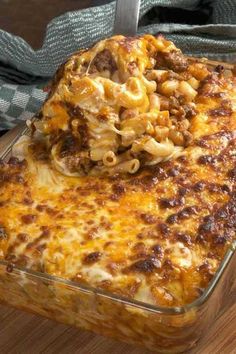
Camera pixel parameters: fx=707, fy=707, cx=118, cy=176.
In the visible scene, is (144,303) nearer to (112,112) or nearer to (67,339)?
(67,339)

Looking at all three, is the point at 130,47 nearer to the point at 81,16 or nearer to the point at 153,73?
the point at 153,73

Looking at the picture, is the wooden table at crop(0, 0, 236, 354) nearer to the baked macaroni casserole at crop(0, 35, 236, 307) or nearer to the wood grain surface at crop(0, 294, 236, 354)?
the wood grain surface at crop(0, 294, 236, 354)

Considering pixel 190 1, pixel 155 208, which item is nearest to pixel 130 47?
pixel 155 208

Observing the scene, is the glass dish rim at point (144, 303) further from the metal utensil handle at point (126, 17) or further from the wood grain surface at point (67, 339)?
the metal utensil handle at point (126, 17)

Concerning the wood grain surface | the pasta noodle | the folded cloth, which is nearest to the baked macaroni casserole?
the pasta noodle

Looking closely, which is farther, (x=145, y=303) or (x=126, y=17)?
(x=126, y=17)

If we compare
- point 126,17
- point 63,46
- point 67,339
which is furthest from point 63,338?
point 63,46
